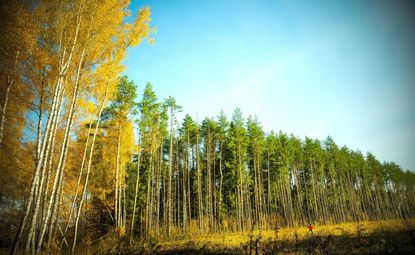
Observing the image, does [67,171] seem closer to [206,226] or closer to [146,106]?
[146,106]

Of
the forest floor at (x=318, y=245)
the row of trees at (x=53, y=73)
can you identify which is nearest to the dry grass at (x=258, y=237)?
the forest floor at (x=318, y=245)

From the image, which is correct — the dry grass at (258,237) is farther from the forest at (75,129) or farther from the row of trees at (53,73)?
the row of trees at (53,73)

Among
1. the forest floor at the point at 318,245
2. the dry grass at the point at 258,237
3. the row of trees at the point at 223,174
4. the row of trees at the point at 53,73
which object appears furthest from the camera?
the row of trees at the point at 223,174

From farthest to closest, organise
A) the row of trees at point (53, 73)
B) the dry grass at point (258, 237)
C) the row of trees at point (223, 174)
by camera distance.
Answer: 1. the row of trees at point (223, 174)
2. the dry grass at point (258, 237)
3. the row of trees at point (53, 73)

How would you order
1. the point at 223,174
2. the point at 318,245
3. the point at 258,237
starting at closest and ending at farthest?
the point at 318,245 → the point at 258,237 → the point at 223,174

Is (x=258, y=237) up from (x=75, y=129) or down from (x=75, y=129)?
down

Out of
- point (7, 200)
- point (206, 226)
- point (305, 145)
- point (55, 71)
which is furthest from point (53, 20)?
point (305, 145)

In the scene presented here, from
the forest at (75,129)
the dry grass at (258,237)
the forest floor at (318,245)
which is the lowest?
the dry grass at (258,237)

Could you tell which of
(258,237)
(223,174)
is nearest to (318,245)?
(258,237)

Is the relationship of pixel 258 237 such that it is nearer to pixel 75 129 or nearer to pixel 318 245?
pixel 318 245

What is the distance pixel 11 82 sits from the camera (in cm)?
747

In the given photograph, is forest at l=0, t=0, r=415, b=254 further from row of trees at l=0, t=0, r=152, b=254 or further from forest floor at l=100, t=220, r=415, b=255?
forest floor at l=100, t=220, r=415, b=255

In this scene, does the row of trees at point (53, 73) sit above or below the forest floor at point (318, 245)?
above

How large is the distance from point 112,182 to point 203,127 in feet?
48.2
